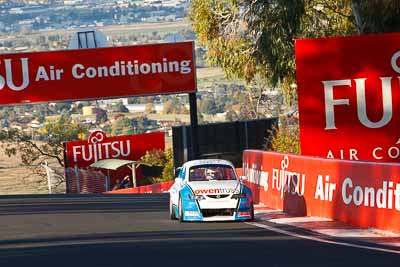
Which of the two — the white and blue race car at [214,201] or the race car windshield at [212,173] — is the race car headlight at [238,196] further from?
the race car windshield at [212,173]

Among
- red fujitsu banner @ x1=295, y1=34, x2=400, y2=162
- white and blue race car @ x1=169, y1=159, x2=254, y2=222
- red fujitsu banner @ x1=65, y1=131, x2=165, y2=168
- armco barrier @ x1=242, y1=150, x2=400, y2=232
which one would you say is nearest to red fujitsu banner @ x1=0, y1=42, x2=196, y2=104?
armco barrier @ x1=242, y1=150, x2=400, y2=232

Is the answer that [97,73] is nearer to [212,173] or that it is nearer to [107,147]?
[212,173]

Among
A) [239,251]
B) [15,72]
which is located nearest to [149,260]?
[239,251]

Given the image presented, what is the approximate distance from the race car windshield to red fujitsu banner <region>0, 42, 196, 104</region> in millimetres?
18737

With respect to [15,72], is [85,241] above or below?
below

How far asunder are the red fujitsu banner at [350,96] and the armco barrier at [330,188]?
128cm

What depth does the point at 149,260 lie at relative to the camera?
1484 centimetres

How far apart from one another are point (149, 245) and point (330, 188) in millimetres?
5774

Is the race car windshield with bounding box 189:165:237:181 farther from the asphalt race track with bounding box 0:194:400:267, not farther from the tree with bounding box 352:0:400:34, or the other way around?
the tree with bounding box 352:0:400:34

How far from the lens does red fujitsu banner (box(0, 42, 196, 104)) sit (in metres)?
41.0

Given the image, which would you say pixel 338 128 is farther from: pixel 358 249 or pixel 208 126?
pixel 208 126

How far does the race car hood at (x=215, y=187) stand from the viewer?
22109 mm

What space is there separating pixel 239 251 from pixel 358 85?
11.4 metres

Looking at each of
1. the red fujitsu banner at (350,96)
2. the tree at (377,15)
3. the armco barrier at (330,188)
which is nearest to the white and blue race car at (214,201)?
the armco barrier at (330,188)
